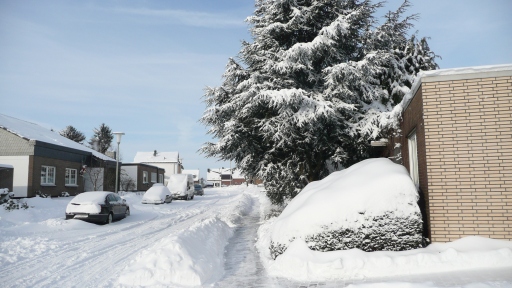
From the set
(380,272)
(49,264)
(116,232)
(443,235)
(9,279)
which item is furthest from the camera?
(116,232)

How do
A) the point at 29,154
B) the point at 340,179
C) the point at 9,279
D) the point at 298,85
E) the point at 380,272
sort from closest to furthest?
the point at 380,272 < the point at 9,279 < the point at 340,179 < the point at 298,85 < the point at 29,154

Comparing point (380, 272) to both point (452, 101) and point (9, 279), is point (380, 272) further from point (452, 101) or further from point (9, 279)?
point (9, 279)

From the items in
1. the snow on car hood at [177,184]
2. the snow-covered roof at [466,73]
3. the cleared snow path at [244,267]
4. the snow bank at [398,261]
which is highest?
the snow-covered roof at [466,73]

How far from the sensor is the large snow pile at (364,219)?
23.4ft

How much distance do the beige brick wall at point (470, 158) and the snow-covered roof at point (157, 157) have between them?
71761 mm

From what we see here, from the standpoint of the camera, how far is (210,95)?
16.4 meters

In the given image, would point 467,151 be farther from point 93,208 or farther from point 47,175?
point 47,175

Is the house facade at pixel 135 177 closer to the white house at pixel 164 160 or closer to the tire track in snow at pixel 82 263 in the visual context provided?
the white house at pixel 164 160

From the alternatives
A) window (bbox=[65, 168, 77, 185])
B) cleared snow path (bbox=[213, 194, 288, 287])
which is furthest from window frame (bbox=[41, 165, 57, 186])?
cleared snow path (bbox=[213, 194, 288, 287])

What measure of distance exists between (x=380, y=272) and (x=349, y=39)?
446 inches

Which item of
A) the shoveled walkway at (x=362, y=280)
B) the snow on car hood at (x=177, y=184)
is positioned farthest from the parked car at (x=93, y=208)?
the snow on car hood at (x=177, y=184)

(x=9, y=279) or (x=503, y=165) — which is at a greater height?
(x=503, y=165)

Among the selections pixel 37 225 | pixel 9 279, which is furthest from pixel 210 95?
pixel 9 279

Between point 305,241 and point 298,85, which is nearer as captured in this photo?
point 305,241
